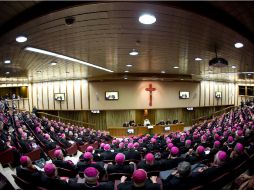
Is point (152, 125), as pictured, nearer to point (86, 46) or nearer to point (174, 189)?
point (86, 46)

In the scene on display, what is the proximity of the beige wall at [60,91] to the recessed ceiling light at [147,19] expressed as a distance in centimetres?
1736

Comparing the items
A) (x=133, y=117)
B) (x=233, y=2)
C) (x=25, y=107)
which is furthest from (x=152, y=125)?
(x=233, y=2)

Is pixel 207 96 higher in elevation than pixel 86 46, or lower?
lower

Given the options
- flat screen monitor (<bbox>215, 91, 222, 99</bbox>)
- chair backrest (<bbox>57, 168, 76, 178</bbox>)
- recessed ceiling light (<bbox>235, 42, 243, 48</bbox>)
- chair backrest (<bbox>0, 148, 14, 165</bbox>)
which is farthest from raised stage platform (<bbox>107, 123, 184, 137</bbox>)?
chair backrest (<bbox>57, 168, 76, 178</bbox>)

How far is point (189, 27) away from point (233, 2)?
4.80 feet

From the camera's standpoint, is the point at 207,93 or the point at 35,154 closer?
the point at 35,154

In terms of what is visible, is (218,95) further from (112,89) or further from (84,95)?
(84,95)

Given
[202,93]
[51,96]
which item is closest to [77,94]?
[51,96]

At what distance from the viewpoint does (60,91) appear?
22.8m

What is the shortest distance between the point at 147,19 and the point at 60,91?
63.7 ft

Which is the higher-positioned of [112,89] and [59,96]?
[112,89]

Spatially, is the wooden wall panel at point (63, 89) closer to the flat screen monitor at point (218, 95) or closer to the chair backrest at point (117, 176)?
the flat screen monitor at point (218, 95)

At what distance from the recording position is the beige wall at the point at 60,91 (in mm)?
21938

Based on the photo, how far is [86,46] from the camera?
24.0 feet
